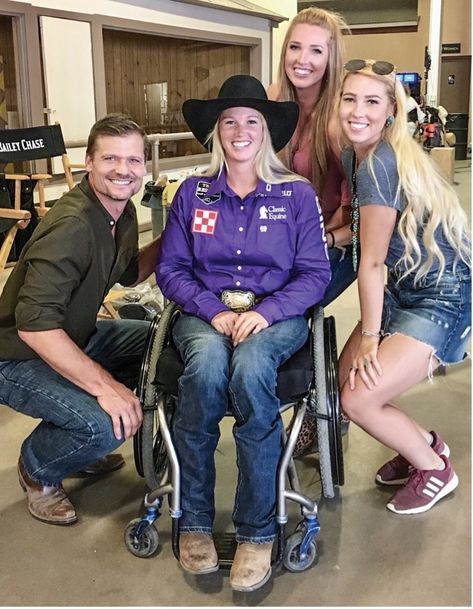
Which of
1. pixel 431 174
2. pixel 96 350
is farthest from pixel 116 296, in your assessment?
pixel 431 174

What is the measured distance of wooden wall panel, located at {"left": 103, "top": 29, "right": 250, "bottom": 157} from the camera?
23.6 feet

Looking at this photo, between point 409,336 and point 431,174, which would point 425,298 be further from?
point 431,174

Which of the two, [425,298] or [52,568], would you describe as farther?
[425,298]

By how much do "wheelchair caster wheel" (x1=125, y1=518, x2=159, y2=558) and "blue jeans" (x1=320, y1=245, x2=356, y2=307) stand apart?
91cm

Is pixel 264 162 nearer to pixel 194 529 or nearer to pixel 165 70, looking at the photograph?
pixel 194 529

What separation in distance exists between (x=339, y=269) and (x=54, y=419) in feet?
3.45

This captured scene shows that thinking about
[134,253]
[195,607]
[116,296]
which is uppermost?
[134,253]

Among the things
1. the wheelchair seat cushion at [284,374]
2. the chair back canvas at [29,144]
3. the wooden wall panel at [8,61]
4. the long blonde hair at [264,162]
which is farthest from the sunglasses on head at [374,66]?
the wooden wall panel at [8,61]

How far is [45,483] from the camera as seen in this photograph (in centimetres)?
205

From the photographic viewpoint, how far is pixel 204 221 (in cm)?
203

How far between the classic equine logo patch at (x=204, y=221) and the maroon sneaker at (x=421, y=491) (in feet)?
3.11

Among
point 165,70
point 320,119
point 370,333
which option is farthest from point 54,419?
point 165,70

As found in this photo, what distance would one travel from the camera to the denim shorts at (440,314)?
201cm

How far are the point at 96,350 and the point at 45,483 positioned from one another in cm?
41
